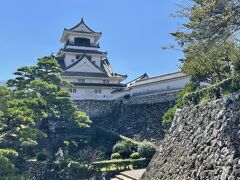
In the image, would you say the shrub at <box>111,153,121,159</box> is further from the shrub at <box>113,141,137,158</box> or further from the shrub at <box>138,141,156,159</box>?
the shrub at <box>138,141,156,159</box>

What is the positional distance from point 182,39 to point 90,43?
94.3 ft

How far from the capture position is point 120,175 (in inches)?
693

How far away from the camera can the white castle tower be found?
108 ft

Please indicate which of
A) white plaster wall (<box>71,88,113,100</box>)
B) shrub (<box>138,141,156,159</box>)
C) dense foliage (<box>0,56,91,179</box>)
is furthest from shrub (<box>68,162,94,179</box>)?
white plaster wall (<box>71,88,113,100</box>)

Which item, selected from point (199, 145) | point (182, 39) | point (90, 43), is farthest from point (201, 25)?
point (90, 43)

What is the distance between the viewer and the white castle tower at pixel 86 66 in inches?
1294

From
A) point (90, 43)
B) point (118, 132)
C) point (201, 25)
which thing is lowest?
point (118, 132)

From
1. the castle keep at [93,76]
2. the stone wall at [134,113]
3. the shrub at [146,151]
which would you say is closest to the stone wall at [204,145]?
the shrub at [146,151]

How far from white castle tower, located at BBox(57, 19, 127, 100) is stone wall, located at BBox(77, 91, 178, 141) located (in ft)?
4.03

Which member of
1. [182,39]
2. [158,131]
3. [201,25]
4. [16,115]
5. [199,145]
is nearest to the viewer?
[199,145]

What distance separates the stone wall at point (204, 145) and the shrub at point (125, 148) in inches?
409

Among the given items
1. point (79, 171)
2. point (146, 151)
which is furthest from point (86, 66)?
point (79, 171)

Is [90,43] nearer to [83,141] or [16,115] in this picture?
[83,141]

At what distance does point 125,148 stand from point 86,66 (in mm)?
14927
